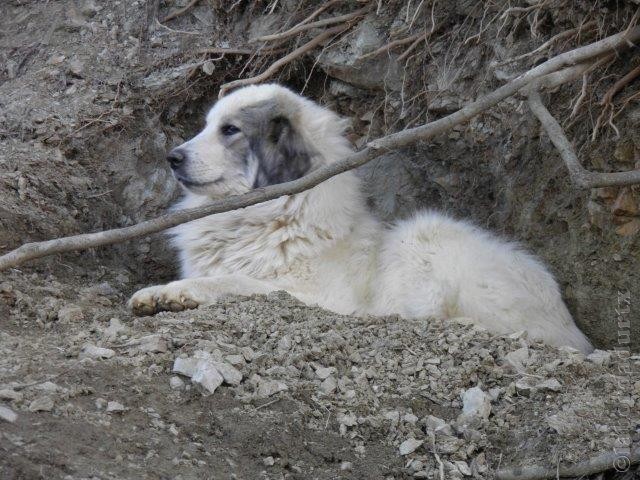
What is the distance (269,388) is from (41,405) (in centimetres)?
97

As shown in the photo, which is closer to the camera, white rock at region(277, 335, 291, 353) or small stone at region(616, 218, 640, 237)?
white rock at region(277, 335, 291, 353)

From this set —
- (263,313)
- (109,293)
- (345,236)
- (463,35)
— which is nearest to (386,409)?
(263,313)

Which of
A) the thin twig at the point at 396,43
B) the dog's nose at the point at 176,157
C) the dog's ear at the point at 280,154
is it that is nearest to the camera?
the dog's nose at the point at 176,157

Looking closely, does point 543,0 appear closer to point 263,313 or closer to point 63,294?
point 263,313

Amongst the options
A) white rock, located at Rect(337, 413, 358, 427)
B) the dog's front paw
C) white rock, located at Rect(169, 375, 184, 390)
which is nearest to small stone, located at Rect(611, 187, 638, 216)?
white rock, located at Rect(337, 413, 358, 427)

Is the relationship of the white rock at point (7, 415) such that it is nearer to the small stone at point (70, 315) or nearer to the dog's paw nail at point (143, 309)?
the small stone at point (70, 315)

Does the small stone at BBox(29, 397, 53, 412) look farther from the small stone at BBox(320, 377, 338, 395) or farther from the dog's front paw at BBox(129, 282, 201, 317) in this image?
the dog's front paw at BBox(129, 282, 201, 317)

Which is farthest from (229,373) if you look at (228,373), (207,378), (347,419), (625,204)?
(625,204)

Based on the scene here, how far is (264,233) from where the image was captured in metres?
5.71

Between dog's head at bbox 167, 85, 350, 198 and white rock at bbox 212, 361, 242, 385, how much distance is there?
210 centimetres

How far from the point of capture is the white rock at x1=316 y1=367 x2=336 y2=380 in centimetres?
400

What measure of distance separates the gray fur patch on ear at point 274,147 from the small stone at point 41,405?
2.73 m

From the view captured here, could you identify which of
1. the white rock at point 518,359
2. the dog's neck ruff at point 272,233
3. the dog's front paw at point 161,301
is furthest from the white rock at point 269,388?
the dog's neck ruff at point 272,233

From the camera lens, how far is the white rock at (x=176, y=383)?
364 centimetres
